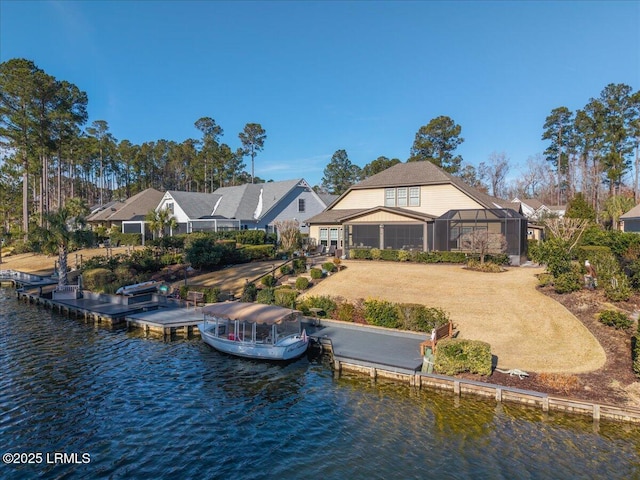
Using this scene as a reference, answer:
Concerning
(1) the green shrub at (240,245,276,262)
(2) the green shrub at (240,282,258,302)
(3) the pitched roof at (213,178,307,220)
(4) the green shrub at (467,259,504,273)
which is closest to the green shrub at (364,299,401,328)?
(2) the green shrub at (240,282,258,302)

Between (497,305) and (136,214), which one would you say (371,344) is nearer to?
(497,305)

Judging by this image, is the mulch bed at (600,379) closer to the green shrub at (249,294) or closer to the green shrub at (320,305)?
the green shrub at (320,305)

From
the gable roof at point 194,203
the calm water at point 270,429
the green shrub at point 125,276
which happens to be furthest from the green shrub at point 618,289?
the gable roof at point 194,203

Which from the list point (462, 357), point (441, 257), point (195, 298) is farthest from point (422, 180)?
point (462, 357)

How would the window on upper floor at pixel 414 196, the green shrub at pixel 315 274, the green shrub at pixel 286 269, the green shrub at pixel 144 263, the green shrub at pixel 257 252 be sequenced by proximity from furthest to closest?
the window on upper floor at pixel 414 196 < the green shrub at pixel 257 252 < the green shrub at pixel 144 263 < the green shrub at pixel 286 269 < the green shrub at pixel 315 274

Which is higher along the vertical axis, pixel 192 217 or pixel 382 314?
pixel 192 217

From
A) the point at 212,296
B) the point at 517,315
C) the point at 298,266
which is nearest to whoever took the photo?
the point at 517,315

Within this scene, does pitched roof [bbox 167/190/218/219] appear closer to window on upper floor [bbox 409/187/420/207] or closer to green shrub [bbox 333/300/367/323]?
window on upper floor [bbox 409/187/420/207]
